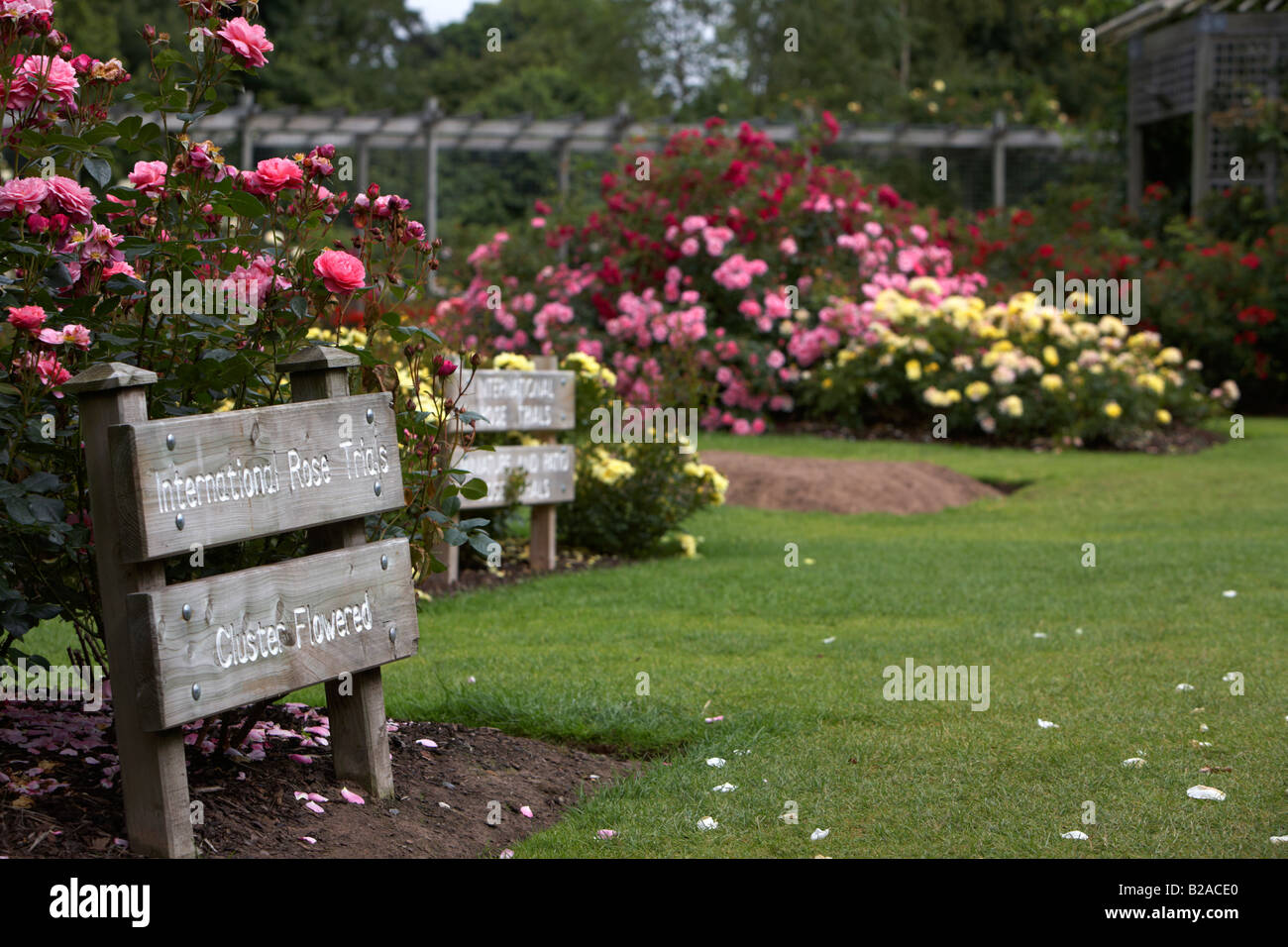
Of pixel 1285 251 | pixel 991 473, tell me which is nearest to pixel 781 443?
pixel 991 473

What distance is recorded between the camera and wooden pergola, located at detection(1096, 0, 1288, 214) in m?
17.6

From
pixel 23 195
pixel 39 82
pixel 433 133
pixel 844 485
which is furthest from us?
pixel 433 133

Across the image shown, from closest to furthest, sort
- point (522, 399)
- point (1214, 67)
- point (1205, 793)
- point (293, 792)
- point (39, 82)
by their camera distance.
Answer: point (39, 82)
point (293, 792)
point (1205, 793)
point (522, 399)
point (1214, 67)

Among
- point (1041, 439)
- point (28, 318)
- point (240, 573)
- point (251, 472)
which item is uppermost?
point (28, 318)

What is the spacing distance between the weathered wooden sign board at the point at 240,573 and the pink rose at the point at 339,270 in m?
0.20

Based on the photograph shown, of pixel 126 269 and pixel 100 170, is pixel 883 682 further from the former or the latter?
pixel 100 170

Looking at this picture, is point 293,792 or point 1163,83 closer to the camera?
point 293,792

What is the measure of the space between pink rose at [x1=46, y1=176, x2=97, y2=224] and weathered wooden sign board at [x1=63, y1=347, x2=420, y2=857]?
1.65ft

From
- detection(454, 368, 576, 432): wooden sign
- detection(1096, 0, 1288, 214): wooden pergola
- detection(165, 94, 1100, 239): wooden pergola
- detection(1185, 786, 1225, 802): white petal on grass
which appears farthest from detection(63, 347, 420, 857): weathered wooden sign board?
detection(1096, 0, 1288, 214): wooden pergola

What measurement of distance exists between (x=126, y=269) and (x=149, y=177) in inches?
9.0

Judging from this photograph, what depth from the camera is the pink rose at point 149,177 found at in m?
3.06

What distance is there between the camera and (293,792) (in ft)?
10.8

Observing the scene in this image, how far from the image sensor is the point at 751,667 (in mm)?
5023

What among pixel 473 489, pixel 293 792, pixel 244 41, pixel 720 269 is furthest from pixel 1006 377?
pixel 244 41
